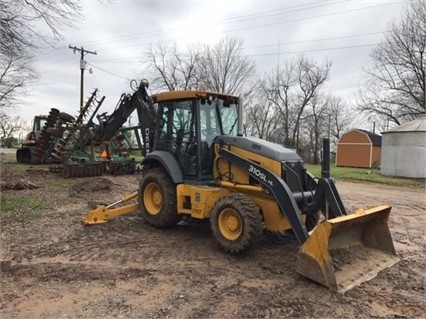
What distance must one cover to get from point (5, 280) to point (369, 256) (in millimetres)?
4693

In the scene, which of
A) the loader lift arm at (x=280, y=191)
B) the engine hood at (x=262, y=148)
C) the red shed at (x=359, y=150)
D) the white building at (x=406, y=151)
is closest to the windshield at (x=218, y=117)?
the engine hood at (x=262, y=148)

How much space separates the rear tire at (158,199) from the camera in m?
6.90

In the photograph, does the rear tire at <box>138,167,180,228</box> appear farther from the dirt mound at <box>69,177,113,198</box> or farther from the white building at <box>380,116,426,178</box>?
the white building at <box>380,116,426,178</box>

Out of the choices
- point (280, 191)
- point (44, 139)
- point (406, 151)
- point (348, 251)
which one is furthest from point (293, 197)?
point (406, 151)

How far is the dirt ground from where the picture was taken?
4.09 m

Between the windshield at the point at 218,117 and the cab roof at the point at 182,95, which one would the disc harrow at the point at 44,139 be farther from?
the windshield at the point at 218,117

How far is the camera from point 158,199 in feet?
24.1

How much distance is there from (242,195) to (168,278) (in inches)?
60.1

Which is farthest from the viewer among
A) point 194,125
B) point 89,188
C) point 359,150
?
point 359,150

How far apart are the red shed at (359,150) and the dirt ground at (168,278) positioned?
1087 inches

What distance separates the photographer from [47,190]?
1135 cm

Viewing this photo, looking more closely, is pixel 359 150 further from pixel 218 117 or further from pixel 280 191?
pixel 280 191

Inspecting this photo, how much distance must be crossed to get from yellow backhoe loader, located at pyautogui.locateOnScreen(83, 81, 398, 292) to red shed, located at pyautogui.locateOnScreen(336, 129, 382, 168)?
2953 cm

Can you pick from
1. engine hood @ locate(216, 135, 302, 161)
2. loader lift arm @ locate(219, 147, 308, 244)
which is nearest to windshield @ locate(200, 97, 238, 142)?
engine hood @ locate(216, 135, 302, 161)
